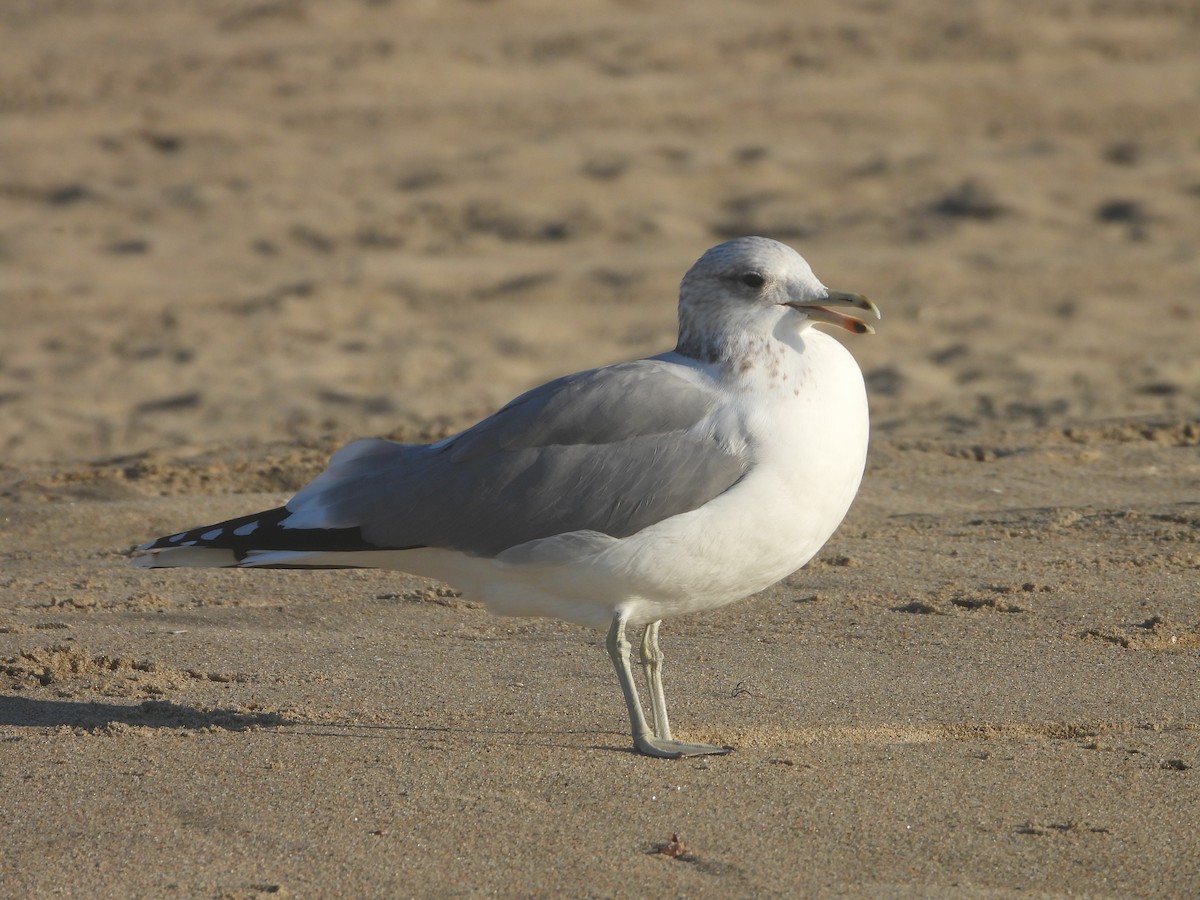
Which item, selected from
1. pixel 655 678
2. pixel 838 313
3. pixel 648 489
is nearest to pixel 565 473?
pixel 648 489

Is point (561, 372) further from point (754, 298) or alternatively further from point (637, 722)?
point (637, 722)

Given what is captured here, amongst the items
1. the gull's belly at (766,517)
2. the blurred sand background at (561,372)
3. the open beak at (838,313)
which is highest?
the open beak at (838,313)

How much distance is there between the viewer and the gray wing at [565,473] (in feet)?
13.0

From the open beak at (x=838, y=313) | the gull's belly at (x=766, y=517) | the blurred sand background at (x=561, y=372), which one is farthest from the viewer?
A: the open beak at (x=838, y=313)

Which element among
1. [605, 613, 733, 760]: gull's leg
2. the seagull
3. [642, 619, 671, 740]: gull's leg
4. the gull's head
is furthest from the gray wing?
[642, 619, 671, 740]: gull's leg

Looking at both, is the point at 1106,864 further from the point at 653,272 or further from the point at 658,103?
the point at 658,103

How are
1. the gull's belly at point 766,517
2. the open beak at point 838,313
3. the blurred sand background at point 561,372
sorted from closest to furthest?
the blurred sand background at point 561,372 → the gull's belly at point 766,517 → the open beak at point 838,313

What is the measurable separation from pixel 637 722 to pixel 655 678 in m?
0.27

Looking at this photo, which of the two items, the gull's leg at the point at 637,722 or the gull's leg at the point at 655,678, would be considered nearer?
the gull's leg at the point at 637,722

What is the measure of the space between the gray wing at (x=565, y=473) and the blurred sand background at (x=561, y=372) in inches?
20.6

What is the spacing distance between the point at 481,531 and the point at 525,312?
6.35 meters

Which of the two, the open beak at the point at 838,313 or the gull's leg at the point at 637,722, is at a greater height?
the open beak at the point at 838,313

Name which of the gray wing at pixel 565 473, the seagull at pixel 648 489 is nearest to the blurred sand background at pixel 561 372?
the seagull at pixel 648 489

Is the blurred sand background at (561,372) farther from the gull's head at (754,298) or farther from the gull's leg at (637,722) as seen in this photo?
the gull's head at (754,298)
